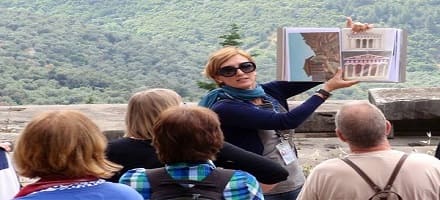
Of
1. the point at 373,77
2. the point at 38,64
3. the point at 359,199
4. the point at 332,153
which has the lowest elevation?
the point at 38,64

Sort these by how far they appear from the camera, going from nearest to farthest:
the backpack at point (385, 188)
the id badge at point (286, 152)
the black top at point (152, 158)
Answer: the backpack at point (385, 188) < the black top at point (152, 158) < the id badge at point (286, 152)

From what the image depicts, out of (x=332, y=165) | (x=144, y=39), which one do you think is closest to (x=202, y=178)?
(x=332, y=165)

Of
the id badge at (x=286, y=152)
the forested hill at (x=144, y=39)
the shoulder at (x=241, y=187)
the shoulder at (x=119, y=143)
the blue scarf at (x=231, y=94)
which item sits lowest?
the forested hill at (x=144, y=39)

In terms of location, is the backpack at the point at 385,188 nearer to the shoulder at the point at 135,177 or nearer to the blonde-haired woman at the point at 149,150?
the blonde-haired woman at the point at 149,150

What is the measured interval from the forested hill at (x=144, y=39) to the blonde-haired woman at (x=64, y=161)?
33.9ft

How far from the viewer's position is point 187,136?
315 centimetres

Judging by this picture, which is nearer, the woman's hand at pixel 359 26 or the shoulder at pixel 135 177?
the shoulder at pixel 135 177

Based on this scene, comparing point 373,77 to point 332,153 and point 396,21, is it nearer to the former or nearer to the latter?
point 332,153

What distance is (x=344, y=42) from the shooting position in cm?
440

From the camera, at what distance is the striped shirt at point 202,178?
123 inches

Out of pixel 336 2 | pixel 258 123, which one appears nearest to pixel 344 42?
pixel 258 123

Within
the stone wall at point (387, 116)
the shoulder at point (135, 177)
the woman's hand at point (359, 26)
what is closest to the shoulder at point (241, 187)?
the shoulder at point (135, 177)

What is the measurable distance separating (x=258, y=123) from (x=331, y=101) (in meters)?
Result: 3.94

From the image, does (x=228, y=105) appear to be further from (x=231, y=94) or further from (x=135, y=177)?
(x=135, y=177)
